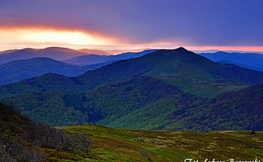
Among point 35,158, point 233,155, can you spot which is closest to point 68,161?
point 35,158

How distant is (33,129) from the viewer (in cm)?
3059

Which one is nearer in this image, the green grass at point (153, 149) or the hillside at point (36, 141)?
the hillside at point (36, 141)

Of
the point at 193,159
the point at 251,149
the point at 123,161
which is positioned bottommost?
the point at 251,149

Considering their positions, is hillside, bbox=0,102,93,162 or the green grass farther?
the green grass

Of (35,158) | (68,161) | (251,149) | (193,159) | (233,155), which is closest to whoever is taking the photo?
(35,158)

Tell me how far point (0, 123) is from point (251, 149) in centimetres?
8651

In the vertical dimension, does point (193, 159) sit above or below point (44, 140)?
below

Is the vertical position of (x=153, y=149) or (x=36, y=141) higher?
(x=36, y=141)

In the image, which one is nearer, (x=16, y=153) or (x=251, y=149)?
(x=16, y=153)

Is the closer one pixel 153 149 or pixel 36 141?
pixel 36 141

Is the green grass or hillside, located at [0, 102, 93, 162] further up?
hillside, located at [0, 102, 93, 162]

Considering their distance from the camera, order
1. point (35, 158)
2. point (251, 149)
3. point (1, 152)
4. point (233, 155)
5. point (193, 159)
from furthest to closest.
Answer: point (251, 149) → point (233, 155) → point (193, 159) → point (35, 158) → point (1, 152)

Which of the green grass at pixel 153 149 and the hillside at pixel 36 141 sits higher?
the hillside at pixel 36 141

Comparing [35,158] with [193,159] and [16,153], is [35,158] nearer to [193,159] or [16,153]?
[16,153]
